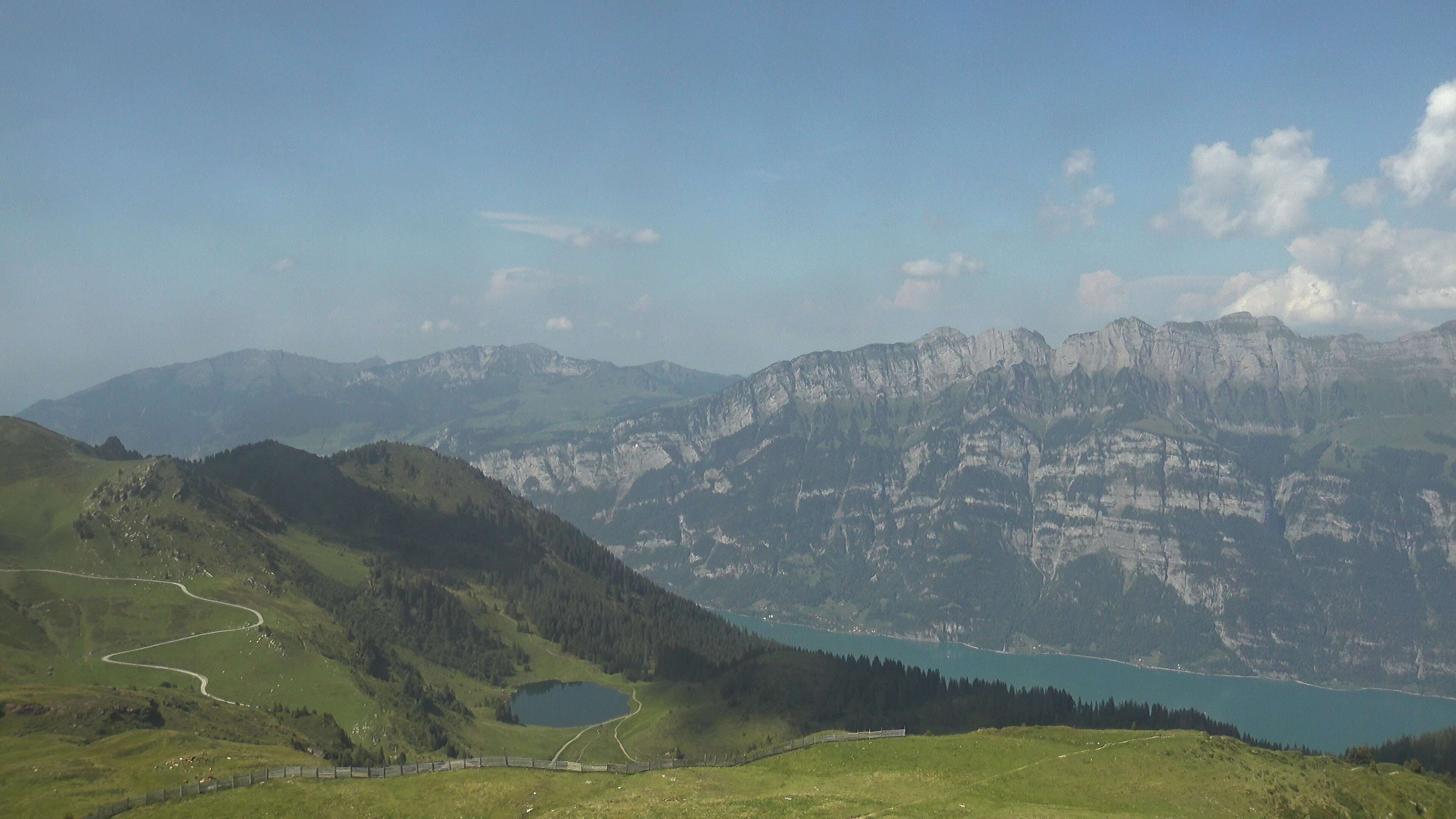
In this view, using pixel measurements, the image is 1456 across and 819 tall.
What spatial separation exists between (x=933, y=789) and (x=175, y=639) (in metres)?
154

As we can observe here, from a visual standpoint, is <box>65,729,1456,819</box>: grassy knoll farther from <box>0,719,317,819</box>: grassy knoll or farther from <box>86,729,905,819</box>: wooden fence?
<box>0,719,317,819</box>: grassy knoll

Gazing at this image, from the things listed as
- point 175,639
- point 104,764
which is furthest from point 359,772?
point 175,639

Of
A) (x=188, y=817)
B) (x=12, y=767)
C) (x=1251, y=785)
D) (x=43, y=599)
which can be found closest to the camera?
(x=188, y=817)

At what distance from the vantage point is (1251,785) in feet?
250

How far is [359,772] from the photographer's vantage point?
7762 centimetres

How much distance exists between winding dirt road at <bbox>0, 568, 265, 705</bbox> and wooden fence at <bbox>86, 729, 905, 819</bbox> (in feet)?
227

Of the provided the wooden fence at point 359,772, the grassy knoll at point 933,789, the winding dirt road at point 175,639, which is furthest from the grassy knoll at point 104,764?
the winding dirt road at point 175,639

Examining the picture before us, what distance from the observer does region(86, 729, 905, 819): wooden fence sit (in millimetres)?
68812

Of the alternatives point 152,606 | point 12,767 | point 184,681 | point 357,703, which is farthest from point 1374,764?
point 152,606

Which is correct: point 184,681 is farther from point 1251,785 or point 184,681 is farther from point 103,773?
point 1251,785

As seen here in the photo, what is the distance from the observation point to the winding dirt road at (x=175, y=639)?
160125mm

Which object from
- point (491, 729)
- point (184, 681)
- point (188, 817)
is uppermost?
point (188, 817)

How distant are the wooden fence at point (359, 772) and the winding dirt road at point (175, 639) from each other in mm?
69130

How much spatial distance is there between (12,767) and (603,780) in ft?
167
